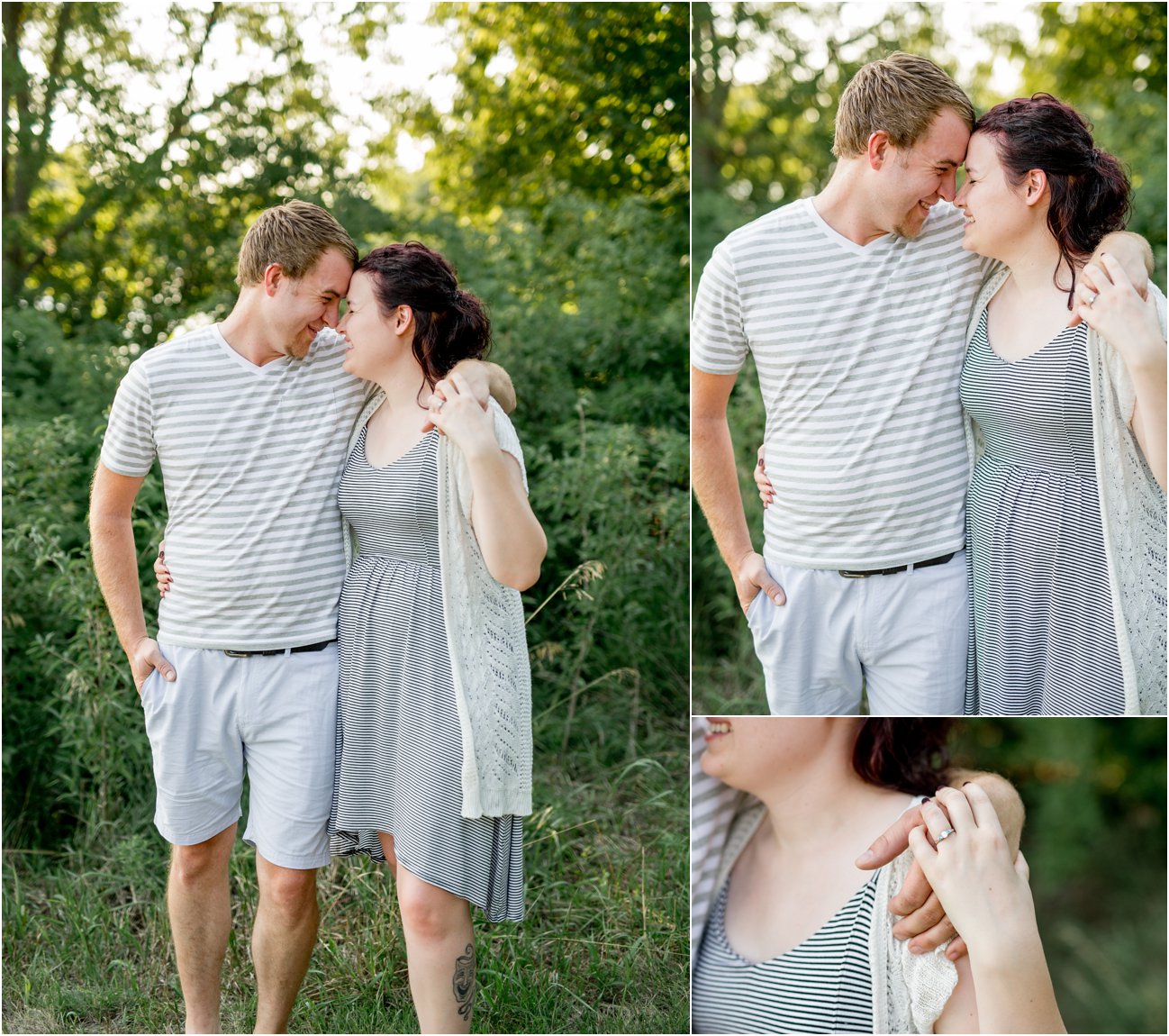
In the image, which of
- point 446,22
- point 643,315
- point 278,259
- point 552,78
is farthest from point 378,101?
point 278,259

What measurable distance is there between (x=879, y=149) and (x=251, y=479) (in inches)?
70.4

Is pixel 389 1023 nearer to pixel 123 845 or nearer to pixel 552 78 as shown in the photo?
pixel 123 845

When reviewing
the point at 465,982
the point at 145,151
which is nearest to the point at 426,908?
the point at 465,982

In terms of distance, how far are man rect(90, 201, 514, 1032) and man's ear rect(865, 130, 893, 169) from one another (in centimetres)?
108

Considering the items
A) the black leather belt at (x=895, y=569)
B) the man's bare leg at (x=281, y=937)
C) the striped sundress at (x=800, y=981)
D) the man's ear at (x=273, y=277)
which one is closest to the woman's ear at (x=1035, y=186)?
the black leather belt at (x=895, y=569)

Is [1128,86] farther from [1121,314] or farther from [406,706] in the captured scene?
[406,706]

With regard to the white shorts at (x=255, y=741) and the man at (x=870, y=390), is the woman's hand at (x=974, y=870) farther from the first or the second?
the white shorts at (x=255, y=741)

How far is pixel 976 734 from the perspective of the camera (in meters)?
2.84

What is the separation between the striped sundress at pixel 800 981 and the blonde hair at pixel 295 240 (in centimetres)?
202

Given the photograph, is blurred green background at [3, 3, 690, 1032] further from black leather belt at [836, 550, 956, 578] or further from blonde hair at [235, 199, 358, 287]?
black leather belt at [836, 550, 956, 578]

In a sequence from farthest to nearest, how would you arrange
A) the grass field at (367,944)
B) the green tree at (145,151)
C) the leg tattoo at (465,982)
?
the green tree at (145,151)
the grass field at (367,944)
the leg tattoo at (465,982)

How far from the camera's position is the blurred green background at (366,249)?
4.08 metres

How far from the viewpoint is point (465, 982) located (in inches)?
120

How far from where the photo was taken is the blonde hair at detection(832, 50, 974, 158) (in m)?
2.65
